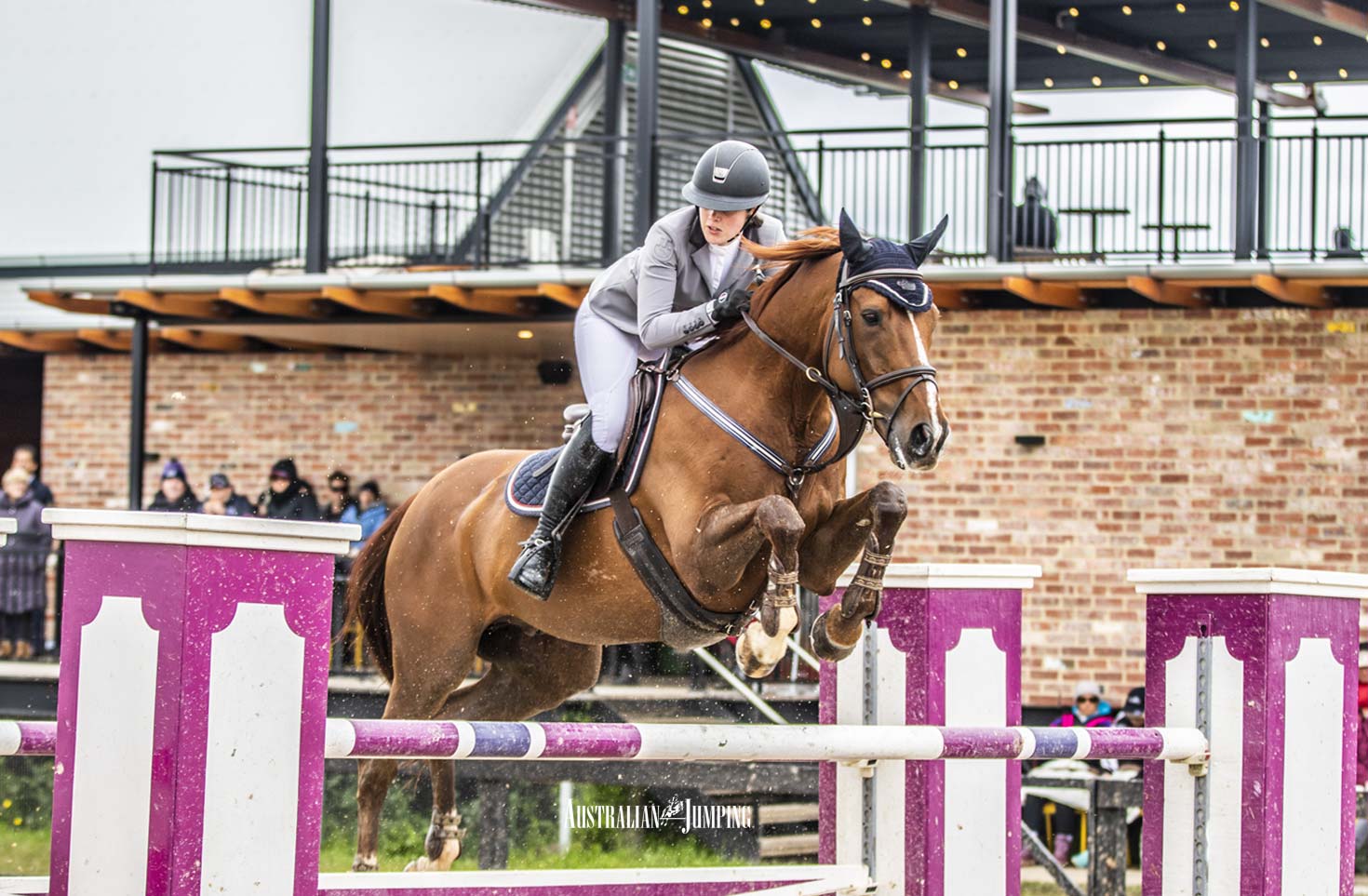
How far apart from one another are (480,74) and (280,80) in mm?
1747

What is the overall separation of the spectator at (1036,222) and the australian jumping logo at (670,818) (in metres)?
4.62

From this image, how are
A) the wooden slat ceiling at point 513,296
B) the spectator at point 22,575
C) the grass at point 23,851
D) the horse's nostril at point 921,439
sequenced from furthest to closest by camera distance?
the spectator at point 22,575
the wooden slat ceiling at point 513,296
the grass at point 23,851
the horse's nostril at point 921,439

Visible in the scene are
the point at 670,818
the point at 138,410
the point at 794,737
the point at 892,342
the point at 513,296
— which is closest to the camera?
the point at 794,737

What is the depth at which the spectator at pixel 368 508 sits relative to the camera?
12.9 metres

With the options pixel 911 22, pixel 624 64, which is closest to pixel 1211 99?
pixel 911 22

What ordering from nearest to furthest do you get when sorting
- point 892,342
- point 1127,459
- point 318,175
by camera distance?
point 892,342, point 1127,459, point 318,175

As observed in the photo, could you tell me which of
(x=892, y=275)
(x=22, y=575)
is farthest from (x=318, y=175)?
(x=892, y=275)

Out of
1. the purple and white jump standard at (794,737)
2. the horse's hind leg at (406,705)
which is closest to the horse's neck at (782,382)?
the purple and white jump standard at (794,737)

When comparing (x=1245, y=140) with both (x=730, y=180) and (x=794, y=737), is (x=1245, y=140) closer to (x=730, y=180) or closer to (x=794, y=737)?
(x=730, y=180)

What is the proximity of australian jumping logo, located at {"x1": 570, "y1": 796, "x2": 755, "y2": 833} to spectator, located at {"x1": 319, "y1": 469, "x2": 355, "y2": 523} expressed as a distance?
4318 millimetres

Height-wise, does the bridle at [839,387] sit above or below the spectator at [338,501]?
above

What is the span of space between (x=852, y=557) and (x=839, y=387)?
0.48 m

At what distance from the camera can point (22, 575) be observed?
1281 centimetres

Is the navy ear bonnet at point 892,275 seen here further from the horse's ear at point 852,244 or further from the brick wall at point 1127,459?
the brick wall at point 1127,459
